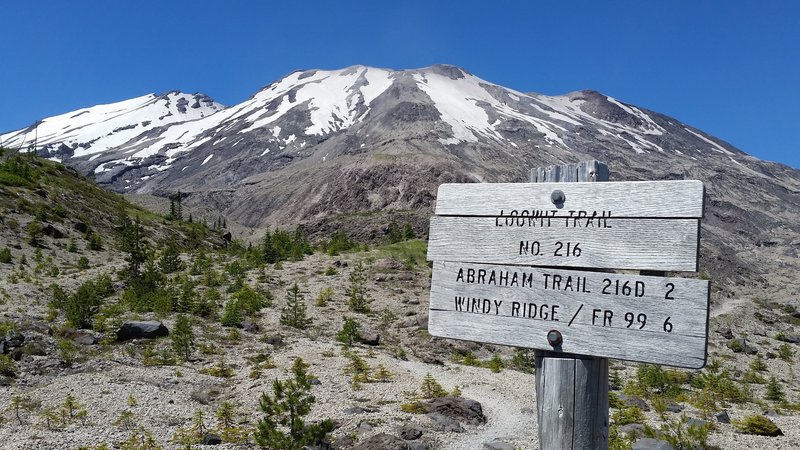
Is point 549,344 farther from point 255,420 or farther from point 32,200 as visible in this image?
point 32,200

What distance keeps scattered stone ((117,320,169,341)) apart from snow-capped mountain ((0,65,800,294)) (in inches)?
1865

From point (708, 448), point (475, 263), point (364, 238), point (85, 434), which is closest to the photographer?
point (475, 263)

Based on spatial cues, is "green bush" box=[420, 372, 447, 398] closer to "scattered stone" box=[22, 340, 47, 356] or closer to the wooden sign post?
"scattered stone" box=[22, 340, 47, 356]

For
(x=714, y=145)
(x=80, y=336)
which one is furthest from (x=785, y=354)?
(x=714, y=145)

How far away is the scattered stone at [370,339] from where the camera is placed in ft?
62.5

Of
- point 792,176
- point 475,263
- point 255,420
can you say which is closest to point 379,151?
point 255,420

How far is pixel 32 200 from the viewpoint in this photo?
115 ft

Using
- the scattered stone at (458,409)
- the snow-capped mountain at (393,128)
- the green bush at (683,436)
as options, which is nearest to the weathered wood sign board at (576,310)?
the green bush at (683,436)

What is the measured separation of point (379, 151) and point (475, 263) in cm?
10781

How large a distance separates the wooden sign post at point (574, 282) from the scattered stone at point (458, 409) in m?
8.74

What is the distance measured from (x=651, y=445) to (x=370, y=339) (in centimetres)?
1071

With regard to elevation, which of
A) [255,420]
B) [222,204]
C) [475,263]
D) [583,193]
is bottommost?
[255,420]

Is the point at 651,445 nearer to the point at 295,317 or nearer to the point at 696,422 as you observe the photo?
the point at 696,422

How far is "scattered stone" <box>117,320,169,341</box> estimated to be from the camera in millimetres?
16453
